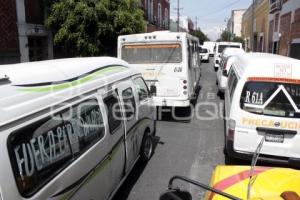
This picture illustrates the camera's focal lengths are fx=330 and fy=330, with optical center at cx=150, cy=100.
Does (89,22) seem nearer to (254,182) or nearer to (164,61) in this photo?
(164,61)

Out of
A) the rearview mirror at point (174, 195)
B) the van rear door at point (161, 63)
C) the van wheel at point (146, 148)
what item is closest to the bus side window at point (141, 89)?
the van wheel at point (146, 148)

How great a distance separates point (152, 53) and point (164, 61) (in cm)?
46

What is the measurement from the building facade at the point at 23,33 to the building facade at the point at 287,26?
16914mm

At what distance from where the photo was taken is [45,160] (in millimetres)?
3174

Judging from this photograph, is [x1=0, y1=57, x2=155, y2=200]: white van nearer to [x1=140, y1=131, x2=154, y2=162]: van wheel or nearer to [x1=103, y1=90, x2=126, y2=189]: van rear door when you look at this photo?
[x1=103, y1=90, x2=126, y2=189]: van rear door

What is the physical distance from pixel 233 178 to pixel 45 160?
7.06ft

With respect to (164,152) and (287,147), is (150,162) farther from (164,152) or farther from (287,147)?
(287,147)

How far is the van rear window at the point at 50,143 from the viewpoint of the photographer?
111 inches

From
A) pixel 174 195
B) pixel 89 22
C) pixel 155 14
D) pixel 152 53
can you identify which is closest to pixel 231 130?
pixel 174 195

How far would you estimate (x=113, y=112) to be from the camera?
193 inches

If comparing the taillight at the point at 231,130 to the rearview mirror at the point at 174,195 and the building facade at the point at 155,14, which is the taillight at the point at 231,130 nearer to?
the rearview mirror at the point at 174,195

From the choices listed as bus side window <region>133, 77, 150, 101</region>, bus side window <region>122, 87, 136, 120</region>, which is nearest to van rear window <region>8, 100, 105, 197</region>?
bus side window <region>122, 87, 136, 120</region>

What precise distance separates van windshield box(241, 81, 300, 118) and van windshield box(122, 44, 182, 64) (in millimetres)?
4357

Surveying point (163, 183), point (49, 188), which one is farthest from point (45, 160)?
point (163, 183)
